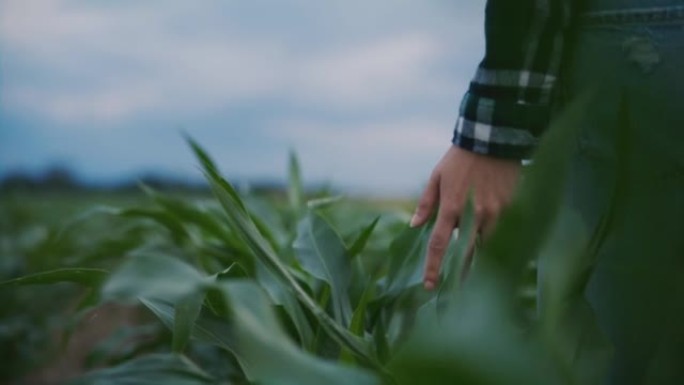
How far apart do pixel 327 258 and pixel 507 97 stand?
0.27m

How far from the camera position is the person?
90cm

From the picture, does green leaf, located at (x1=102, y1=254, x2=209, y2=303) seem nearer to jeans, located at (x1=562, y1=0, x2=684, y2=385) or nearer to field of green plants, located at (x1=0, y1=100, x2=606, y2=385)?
field of green plants, located at (x1=0, y1=100, x2=606, y2=385)

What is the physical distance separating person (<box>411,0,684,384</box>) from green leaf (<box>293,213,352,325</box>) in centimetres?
11

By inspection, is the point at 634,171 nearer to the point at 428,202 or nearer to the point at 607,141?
the point at 607,141

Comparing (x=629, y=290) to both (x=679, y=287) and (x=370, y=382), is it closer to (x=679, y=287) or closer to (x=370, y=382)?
(x=679, y=287)

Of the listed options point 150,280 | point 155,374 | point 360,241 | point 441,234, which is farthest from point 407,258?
point 150,280

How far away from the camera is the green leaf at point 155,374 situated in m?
1.03

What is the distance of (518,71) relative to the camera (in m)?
0.97

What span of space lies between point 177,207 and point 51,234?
1.77 feet

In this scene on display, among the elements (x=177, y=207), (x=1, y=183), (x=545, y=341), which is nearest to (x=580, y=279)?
(x=545, y=341)

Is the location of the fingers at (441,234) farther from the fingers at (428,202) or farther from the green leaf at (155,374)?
the green leaf at (155,374)

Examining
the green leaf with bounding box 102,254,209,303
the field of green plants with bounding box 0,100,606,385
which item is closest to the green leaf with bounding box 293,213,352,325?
the field of green plants with bounding box 0,100,606,385

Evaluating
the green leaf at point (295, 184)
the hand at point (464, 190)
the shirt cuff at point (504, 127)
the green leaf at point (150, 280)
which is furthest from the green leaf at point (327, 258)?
the green leaf at point (295, 184)

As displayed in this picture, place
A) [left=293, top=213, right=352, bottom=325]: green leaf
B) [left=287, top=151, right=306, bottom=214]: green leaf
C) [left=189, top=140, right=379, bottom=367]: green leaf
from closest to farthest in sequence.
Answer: [left=189, top=140, right=379, bottom=367]: green leaf → [left=293, top=213, right=352, bottom=325]: green leaf → [left=287, top=151, right=306, bottom=214]: green leaf
